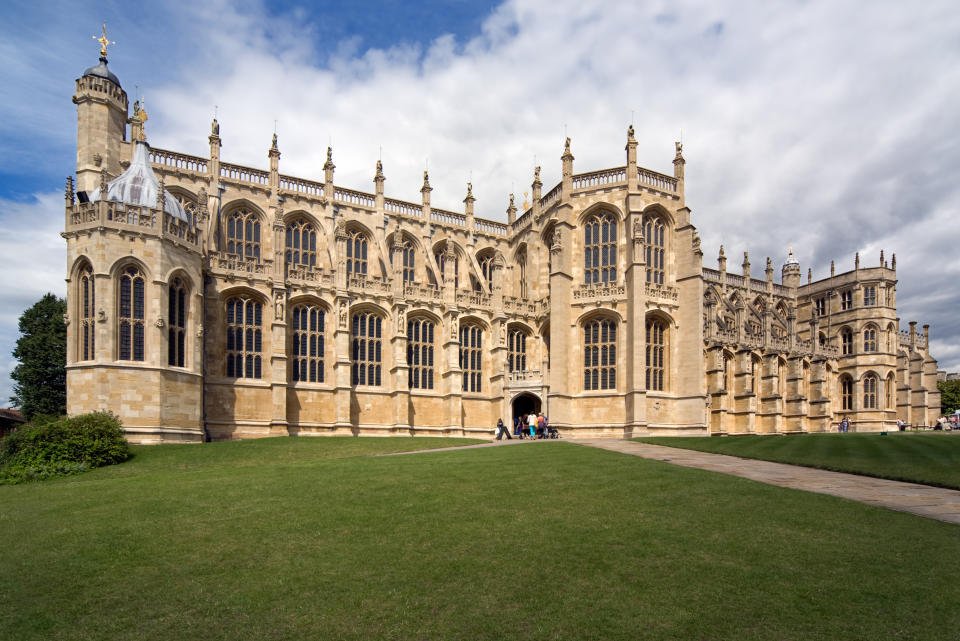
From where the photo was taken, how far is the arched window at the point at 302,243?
41469 millimetres

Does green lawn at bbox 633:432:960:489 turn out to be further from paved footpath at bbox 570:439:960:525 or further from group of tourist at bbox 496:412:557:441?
group of tourist at bbox 496:412:557:441

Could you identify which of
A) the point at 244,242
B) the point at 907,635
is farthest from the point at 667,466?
the point at 244,242

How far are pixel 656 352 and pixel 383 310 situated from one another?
17.6m

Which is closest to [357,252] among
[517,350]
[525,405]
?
[517,350]

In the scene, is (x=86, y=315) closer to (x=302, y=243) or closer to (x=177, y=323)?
(x=177, y=323)

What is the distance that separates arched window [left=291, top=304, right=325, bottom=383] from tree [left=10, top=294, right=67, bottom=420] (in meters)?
15.8

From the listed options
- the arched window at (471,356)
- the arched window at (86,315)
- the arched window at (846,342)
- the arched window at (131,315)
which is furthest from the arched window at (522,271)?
the arched window at (846,342)

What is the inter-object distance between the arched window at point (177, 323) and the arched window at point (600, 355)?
23.6 m

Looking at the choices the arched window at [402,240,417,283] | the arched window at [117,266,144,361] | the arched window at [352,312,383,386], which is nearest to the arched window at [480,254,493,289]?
the arched window at [402,240,417,283]

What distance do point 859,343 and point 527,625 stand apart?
61442mm

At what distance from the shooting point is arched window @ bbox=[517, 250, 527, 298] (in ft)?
158

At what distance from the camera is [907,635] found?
293 inches

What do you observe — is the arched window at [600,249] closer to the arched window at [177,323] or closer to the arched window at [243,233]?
the arched window at [243,233]

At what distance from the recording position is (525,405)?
146ft
